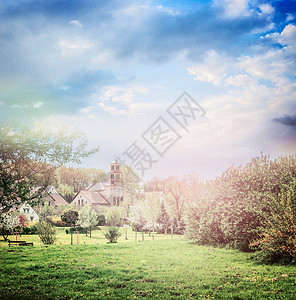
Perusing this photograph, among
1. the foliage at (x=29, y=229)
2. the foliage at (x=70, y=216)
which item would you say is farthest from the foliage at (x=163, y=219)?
the foliage at (x=29, y=229)

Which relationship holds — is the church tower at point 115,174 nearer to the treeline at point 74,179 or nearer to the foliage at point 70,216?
the treeline at point 74,179

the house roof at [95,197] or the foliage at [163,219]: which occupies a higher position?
the house roof at [95,197]

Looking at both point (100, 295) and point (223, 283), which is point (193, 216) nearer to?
point (223, 283)

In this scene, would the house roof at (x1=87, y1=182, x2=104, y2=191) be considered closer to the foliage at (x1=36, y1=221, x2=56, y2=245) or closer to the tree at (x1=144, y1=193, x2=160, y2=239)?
the tree at (x1=144, y1=193, x2=160, y2=239)

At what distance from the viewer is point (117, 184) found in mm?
41938

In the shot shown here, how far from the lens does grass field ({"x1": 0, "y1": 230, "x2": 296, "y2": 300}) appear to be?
659 centimetres

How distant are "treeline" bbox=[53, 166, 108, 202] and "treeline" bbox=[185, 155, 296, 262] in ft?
74.8

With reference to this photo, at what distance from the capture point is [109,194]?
44.0 metres

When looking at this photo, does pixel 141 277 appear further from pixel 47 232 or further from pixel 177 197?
pixel 177 197

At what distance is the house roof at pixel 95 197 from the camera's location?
4081 cm

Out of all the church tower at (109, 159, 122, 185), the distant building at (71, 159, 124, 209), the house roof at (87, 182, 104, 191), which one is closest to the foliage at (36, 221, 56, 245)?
the distant building at (71, 159, 124, 209)

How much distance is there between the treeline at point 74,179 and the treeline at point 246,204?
2279 cm

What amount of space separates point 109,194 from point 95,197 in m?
2.59

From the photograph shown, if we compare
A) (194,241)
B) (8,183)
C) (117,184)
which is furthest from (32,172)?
(117,184)
